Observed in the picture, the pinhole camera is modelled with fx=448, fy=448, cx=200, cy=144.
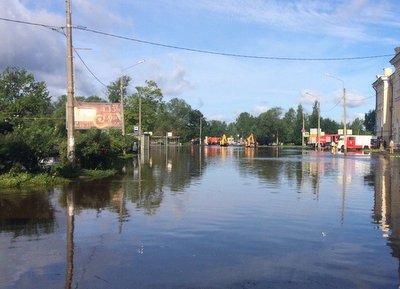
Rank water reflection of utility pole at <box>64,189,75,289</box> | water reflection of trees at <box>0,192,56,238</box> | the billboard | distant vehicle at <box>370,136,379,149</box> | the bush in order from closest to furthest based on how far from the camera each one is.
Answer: water reflection of utility pole at <box>64,189,75,289</box>, water reflection of trees at <box>0,192,56,238</box>, the bush, the billboard, distant vehicle at <box>370,136,379,149</box>

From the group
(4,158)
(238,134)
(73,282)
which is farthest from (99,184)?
(238,134)

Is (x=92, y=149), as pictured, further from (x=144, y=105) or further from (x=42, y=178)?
(x=144, y=105)

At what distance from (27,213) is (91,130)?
12733 millimetres

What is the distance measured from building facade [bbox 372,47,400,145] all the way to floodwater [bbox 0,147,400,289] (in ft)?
180

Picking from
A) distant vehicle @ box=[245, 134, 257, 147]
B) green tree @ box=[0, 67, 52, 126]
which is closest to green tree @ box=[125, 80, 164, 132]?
green tree @ box=[0, 67, 52, 126]

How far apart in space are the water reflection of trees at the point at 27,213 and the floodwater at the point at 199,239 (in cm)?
3

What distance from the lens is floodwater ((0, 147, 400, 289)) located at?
6.39 m

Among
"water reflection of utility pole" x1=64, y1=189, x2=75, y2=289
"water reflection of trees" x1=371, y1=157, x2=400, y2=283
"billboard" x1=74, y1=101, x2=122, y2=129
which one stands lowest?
"water reflection of trees" x1=371, y1=157, x2=400, y2=283

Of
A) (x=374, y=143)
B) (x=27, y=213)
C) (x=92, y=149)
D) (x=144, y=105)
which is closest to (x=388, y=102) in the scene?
(x=374, y=143)

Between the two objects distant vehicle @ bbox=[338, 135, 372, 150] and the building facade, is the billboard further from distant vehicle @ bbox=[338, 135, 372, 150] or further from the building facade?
distant vehicle @ bbox=[338, 135, 372, 150]

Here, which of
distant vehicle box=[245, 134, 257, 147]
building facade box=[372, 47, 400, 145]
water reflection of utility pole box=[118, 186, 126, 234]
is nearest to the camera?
water reflection of utility pole box=[118, 186, 126, 234]

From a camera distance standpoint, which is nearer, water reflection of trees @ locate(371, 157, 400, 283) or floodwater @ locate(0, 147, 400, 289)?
floodwater @ locate(0, 147, 400, 289)

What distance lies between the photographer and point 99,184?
60.8ft

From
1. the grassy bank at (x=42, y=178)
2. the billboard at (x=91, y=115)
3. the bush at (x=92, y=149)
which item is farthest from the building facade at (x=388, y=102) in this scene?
the grassy bank at (x=42, y=178)
